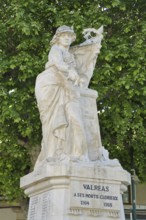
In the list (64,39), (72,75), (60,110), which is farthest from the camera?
(64,39)

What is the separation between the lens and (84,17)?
15.4 metres

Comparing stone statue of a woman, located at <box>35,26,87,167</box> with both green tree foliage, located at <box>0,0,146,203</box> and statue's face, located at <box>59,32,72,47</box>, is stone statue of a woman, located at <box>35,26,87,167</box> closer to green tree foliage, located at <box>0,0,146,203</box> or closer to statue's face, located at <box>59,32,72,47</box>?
statue's face, located at <box>59,32,72,47</box>

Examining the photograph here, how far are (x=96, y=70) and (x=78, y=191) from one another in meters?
6.90

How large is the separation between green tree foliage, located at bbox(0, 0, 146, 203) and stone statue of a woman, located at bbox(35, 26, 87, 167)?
16.3ft

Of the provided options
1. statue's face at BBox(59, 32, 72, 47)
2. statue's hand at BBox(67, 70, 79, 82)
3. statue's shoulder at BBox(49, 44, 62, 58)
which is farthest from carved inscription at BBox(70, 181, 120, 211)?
statue's face at BBox(59, 32, 72, 47)

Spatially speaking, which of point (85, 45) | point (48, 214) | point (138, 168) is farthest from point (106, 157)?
point (138, 168)

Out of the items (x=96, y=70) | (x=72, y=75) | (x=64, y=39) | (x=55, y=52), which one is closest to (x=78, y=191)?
(x=72, y=75)

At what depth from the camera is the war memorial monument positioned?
848 cm

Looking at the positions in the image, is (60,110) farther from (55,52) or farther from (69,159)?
(55,52)

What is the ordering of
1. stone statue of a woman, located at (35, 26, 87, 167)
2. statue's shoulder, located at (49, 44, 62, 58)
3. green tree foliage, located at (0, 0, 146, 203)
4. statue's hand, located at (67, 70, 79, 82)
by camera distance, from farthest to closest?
green tree foliage, located at (0, 0, 146, 203) → statue's shoulder, located at (49, 44, 62, 58) → statue's hand, located at (67, 70, 79, 82) → stone statue of a woman, located at (35, 26, 87, 167)

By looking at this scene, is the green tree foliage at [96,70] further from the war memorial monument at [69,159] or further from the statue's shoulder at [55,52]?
the war memorial monument at [69,159]

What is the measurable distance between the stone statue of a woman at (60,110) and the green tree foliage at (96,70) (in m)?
4.96

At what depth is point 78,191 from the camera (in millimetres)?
8469

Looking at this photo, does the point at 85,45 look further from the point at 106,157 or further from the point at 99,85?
the point at 99,85
